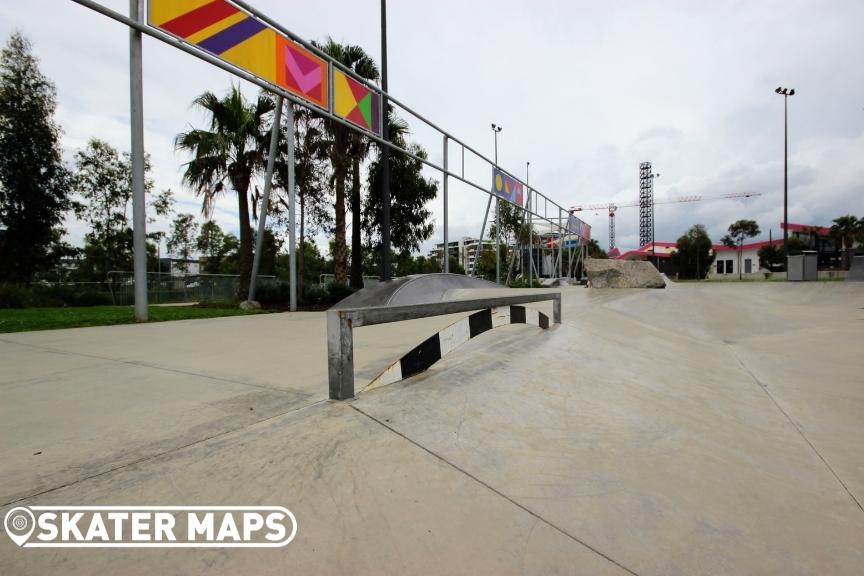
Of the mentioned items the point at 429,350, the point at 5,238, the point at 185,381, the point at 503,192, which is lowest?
the point at 185,381

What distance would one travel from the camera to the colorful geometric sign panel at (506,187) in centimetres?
1561

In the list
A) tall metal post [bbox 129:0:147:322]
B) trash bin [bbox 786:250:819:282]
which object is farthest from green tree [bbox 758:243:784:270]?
tall metal post [bbox 129:0:147:322]

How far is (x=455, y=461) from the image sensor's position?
198 cm

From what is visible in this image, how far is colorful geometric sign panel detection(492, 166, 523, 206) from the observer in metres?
15.6

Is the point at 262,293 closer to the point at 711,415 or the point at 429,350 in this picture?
the point at 429,350

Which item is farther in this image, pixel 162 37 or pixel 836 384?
pixel 162 37

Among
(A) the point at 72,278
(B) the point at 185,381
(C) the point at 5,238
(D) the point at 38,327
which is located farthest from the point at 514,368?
(C) the point at 5,238

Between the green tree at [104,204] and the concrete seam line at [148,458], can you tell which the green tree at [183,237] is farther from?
the concrete seam line at [148,458]

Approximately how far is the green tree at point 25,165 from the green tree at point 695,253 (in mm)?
65596

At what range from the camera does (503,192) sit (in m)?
16.4

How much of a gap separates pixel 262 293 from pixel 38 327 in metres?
7.35

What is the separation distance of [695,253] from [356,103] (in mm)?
61633

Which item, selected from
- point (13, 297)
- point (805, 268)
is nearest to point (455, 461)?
point (13, 297)

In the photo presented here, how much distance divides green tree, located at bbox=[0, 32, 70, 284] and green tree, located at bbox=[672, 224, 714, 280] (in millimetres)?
65596
